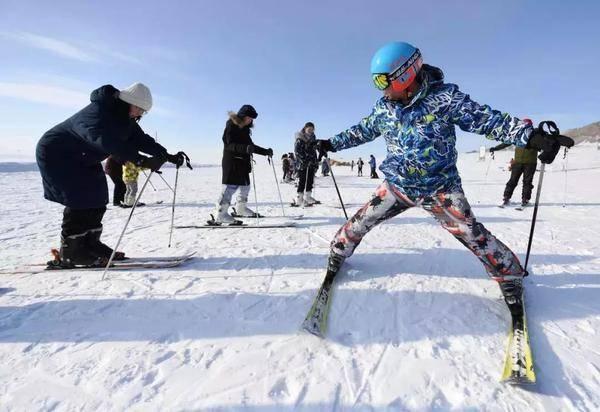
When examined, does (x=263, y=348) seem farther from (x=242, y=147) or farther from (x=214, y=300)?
(x=242, y=147)

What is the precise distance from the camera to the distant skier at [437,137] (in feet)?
8.31

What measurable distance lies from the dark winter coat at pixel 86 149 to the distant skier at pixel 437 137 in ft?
8.45

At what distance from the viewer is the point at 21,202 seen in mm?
9320

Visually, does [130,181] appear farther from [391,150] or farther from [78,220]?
[391,150]

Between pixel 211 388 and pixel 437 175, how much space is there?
2.23 metres

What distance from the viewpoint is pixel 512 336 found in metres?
2.36

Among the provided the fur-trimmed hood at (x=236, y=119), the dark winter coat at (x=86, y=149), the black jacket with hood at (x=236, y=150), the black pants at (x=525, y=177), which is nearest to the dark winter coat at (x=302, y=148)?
the black jacket with hood at (x=236, y=150)

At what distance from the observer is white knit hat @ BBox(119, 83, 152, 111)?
137 inches

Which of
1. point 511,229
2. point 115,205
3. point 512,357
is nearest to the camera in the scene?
point 512,357

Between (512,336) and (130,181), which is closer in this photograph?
(512,336)

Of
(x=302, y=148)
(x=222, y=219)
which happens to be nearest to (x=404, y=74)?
(x=222, y=219)

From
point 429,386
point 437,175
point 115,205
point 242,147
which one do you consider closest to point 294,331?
point 429,386

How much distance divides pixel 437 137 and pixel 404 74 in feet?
1.82

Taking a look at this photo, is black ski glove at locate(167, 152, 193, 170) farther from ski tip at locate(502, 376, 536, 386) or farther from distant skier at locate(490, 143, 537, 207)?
distant skier at locate(490, 143, 537, 207)
